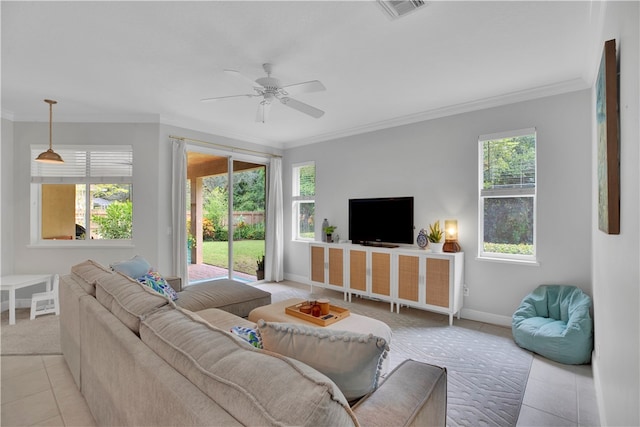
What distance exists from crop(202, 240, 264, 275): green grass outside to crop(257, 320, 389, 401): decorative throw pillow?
431 centimetres

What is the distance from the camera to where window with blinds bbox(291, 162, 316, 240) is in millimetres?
5770

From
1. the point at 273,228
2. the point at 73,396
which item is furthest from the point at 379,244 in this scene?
the point at 73,396

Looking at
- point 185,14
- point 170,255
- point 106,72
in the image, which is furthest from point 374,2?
point 170,255

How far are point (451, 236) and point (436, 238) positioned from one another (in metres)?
0.19

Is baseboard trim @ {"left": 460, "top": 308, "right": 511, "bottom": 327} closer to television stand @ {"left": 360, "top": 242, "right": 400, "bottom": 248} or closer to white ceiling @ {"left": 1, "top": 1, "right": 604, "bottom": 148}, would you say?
television stand @ {"left": 360, "top": 242, "right": 400, "bottom": 248}

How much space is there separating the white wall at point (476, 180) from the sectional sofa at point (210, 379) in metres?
2.80

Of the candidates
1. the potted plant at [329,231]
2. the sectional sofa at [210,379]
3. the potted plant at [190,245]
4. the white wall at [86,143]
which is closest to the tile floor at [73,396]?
the sectional sofa at [210,379]

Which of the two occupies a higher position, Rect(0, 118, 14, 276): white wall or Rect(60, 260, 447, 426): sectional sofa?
Rect(0, 118, 14, 276): white wall

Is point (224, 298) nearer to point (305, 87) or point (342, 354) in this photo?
point (305, 87)

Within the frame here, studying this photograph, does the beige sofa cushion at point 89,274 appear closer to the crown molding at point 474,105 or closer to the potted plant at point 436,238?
the potted plant at point 436,238

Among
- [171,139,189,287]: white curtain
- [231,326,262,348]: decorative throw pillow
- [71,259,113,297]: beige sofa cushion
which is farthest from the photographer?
[171,139,189,287]: white curtain

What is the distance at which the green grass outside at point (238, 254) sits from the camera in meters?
5.14

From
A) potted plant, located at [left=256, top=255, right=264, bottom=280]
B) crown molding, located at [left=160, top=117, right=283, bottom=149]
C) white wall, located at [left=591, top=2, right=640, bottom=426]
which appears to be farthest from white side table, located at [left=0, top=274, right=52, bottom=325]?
white wall, located at [left=591, top=2, right=640, bottom=426]

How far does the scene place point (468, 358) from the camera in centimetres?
283
